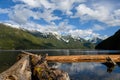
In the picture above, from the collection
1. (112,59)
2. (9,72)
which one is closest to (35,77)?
(9,72)

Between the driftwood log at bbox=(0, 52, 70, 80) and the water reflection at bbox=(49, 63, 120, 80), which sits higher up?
the driftwood log at bbox=(0, 52, 70, 80)

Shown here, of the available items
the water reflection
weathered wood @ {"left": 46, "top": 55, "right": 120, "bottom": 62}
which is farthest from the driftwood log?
weathered wood @ {"left": 46, "top": 55, "right": 120, "bottom": 62}

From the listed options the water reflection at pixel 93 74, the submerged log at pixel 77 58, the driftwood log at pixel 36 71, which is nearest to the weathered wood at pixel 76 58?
the submerged log at pixel 77 58

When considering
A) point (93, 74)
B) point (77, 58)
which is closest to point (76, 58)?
point (77, 58)

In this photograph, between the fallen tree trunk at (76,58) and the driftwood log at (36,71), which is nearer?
the driftwood log at (36,71)

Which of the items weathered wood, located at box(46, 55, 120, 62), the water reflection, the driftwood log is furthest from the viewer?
weathered wood, located at box(46, 55, 120, 62)

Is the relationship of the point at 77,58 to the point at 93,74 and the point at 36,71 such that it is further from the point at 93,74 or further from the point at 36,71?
the point at 36,71

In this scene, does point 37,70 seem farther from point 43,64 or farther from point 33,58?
point 33,58

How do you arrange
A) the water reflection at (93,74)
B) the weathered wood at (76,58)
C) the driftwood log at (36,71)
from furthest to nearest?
1. the weathered wood at (76,58)
2. the water reflection at (93,74)
3. the driftwood log at (36,71)

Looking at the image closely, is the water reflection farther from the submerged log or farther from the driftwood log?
the driftwood log

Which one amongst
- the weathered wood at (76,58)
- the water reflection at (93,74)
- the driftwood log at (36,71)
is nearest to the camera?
the driftwood log at (36,71)

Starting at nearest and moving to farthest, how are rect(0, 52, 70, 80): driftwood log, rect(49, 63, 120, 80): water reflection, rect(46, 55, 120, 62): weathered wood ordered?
rect(0, 52, 70, 80): driftwood log → rect(49, 63, 120, 80): water reflection → rect(46, 55, 120, 62): weathered wood

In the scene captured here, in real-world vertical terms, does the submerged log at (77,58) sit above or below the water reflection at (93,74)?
above

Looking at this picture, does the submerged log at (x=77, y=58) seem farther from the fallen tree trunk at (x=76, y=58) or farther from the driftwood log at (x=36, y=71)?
the driftwood log at (x=36, y=71)
